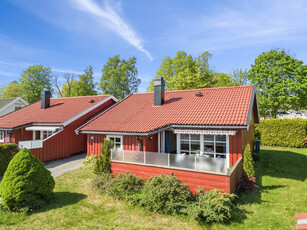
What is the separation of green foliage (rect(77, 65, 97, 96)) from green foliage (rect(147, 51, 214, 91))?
1545cm

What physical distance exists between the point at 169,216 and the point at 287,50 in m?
38.4

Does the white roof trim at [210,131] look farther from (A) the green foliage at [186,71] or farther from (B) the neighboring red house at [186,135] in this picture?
(A) the green foliage at [186,71]

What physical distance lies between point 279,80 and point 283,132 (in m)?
12.8

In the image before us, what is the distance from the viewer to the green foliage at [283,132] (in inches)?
928

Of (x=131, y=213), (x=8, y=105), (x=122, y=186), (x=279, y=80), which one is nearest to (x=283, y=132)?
(x=279, y=80)

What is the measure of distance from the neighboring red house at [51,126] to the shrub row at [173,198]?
30.4 feet

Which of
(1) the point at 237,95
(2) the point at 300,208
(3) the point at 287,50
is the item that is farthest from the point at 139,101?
(3) the point at 287,50

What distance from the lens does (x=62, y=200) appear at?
390 inches

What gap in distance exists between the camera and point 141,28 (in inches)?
599

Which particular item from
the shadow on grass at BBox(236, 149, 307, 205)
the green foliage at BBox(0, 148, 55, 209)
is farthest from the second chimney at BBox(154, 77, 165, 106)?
the green foliage at BBox(0, 148, 55, 209)

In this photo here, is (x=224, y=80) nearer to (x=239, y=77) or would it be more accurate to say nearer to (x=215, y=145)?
(x=239, y=77)

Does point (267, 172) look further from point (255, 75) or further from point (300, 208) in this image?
point (255, 75)

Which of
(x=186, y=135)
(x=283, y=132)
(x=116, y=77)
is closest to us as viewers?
(x=186, y=135)

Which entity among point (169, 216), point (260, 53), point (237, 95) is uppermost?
point (260, 53)
